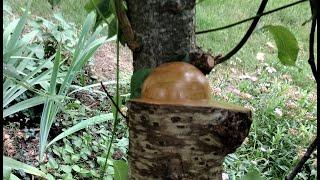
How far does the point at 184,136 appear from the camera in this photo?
0.38 m

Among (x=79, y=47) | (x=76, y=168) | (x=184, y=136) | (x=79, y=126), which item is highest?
(x=79, y=47)

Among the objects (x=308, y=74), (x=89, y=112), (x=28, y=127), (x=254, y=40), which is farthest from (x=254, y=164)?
(x=254, y=40)

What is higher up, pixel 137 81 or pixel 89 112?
pixel 137 81

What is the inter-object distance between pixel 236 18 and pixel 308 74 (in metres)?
0.61

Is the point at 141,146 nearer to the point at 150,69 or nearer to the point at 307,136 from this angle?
the point at 150,69

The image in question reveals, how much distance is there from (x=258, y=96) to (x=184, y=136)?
2.14 meters

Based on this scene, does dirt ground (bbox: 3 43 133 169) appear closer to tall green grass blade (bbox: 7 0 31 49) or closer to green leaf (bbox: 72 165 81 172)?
green leaf (bbox: 72 165 81 172)

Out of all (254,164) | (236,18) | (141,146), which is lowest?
(254,164)

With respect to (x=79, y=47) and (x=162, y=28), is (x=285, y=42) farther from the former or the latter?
(x=79, y=47)

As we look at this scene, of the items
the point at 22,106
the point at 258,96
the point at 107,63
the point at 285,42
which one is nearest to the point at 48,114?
the point at 22,106

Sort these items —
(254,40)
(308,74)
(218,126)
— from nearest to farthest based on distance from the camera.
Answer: (218,126), (308,74), (254,40)

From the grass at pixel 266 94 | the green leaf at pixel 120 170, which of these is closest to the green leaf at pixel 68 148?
the grass at pixel 266 94

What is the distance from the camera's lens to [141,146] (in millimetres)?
399

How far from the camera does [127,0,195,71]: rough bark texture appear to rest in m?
0.42
